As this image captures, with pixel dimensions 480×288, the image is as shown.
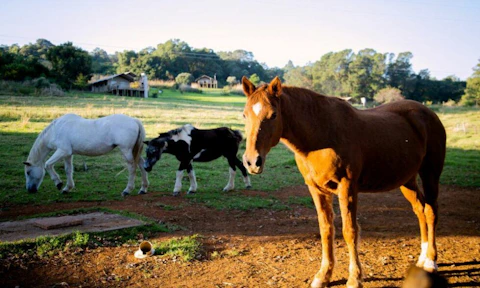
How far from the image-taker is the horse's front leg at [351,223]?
4207 mm

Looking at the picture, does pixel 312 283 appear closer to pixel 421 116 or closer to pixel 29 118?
pixel 421 116

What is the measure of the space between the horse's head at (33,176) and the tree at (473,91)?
4619 centimetres

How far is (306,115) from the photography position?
427 centimetres

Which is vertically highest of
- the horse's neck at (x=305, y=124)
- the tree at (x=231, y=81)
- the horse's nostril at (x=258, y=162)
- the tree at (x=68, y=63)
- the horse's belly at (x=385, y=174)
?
the tree at (x=68, y=63)

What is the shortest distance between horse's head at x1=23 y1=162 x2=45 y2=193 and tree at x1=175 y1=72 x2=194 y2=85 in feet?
114

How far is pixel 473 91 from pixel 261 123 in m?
48.1

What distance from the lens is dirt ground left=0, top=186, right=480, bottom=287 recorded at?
4621 mm

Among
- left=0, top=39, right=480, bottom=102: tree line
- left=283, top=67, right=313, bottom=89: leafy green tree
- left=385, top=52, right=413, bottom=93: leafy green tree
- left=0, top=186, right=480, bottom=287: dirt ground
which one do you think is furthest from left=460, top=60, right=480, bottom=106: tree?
left=0, top=186, right=480, bottom=287: dirt ground

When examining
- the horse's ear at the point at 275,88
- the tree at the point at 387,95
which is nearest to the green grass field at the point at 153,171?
the horse's ear at the point at 275,88

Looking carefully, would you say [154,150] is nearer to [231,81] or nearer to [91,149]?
[91,149]

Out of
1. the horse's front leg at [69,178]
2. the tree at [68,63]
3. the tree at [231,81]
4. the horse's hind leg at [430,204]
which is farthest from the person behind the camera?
the tree at [231,81]

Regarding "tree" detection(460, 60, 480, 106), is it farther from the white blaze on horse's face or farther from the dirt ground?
the white blaze on horse's face

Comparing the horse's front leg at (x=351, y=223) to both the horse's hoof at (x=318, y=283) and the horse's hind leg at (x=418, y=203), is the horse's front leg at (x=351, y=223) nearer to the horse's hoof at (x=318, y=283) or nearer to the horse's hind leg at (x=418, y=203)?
the horse's hoof at (x=318, y=283)

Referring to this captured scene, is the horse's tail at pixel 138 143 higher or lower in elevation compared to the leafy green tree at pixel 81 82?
lower
